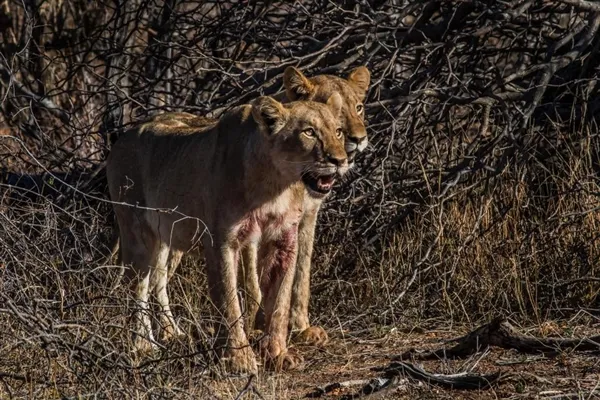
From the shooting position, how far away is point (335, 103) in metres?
6.14

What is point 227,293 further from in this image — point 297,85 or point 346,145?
point 297,85

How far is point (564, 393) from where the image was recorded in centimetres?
497

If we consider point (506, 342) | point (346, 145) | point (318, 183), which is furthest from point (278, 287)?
point (506, 342)

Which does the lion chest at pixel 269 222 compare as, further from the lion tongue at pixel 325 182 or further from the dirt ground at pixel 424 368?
the dirt ground at pixel 424 368

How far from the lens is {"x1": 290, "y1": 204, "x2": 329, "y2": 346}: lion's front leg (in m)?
6.64

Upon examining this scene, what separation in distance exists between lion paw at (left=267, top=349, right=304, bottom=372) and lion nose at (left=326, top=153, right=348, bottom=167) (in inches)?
40.5

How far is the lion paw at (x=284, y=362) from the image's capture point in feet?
19.7

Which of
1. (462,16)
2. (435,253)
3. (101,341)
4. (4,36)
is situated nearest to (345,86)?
A: (435,253)

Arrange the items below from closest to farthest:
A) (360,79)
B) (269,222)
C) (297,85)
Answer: (269,222)
(297,85)
(360,79)

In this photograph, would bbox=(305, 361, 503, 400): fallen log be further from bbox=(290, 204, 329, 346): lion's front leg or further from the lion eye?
bbox=(290, 204, 329, 346): lion's front leg

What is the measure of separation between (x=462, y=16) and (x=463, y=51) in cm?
27

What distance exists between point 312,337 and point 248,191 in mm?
986

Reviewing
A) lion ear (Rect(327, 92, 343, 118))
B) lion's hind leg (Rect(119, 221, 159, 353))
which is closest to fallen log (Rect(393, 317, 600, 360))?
lion ear (Rect(327, 92, 343, 118))

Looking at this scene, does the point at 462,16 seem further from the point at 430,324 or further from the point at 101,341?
the point at 101,341
